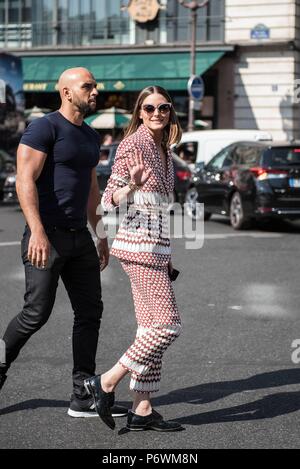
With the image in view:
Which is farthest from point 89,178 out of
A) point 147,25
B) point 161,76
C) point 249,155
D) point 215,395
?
point 147,25

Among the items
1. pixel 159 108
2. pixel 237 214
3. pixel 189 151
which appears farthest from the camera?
pixel 189 151

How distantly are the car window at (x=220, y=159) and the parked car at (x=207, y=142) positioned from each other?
400 cm

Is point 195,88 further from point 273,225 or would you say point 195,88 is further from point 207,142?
point 273,225

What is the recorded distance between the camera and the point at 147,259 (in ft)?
17.1

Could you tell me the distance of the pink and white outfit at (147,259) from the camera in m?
5.17

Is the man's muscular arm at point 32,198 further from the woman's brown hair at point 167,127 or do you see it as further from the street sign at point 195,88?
the street sign at point 195,88

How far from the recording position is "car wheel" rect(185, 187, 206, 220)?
19266 mm

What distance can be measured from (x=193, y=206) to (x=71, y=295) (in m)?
14.3

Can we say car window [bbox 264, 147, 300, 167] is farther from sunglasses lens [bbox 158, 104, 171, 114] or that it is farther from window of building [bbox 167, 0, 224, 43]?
window of building [bbox 167, 0, 224, 43]

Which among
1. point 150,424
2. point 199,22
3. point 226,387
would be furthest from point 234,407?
point 199,22

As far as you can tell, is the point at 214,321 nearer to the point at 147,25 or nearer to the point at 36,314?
the point at 36,314

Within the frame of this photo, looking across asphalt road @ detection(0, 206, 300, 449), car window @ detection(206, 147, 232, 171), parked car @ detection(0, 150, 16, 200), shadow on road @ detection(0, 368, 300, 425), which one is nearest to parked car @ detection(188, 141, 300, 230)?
car window @ detection(206, 147, 232, 171)

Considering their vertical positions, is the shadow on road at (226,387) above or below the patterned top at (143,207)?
below

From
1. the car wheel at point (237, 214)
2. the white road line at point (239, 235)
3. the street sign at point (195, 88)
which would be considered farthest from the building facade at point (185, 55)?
the white road line at point (239, 235)
